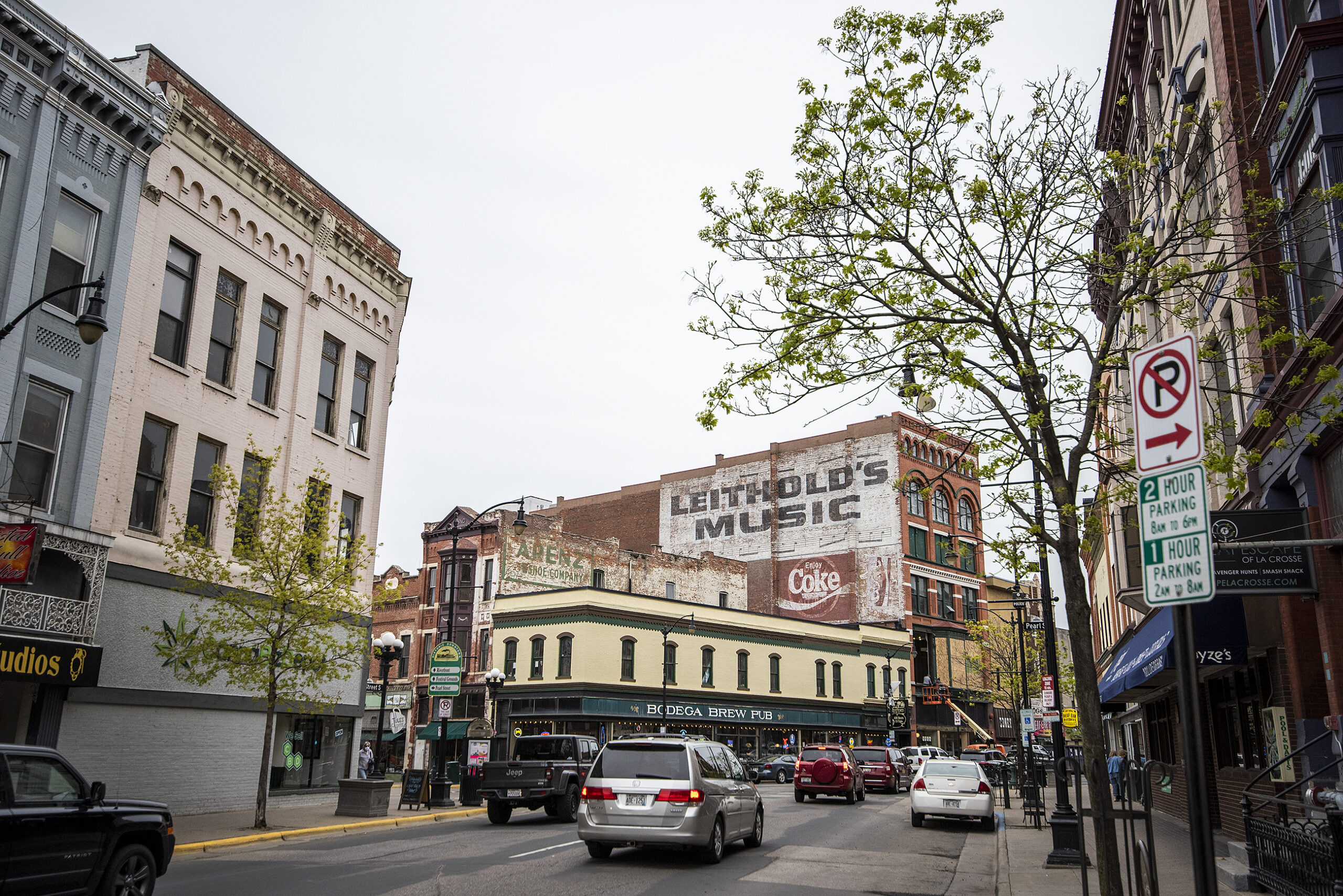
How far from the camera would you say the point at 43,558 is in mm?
17969

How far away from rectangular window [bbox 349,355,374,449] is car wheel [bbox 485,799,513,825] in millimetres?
11312

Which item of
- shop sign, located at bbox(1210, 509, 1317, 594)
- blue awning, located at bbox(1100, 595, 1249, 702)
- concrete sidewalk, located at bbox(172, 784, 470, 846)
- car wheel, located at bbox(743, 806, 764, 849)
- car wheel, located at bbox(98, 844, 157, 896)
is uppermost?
shop sign, located at bbox(1210, 509, 1317, 594)

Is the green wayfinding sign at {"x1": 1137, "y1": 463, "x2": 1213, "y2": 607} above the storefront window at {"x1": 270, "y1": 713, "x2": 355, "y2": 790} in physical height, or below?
above

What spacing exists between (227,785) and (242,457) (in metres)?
7.47

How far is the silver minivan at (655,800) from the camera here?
1394cm

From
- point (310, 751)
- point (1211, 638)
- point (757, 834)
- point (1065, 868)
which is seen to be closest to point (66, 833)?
point (757, 834)

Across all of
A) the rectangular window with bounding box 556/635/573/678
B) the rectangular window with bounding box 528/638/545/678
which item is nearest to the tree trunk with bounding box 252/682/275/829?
the rectangular window with bounding box 556/635/573/678

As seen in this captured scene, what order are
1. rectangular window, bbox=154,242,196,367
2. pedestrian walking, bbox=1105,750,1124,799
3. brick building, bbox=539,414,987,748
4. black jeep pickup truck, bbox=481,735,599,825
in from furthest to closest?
brick building, bbox=539,414,987,748, pedestrian walking, bbox=1105,750,1124,799, rectangular window, bbox=154,242,196,367, black jeep pickup truck, bbox=481,735,599,825

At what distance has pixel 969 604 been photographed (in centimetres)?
6850

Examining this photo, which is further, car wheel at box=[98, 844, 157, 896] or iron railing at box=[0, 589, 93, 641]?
iron railing at box=[0, 589, 93, 641]

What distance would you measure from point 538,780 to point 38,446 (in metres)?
11.9

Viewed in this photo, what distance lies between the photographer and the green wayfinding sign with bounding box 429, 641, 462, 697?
2552 centimetres

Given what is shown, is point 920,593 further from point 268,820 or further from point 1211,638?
point 268,820

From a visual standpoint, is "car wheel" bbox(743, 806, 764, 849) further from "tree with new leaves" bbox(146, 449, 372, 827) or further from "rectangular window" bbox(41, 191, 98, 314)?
"rectangular window" bbox(41, 191, 98, 314)
